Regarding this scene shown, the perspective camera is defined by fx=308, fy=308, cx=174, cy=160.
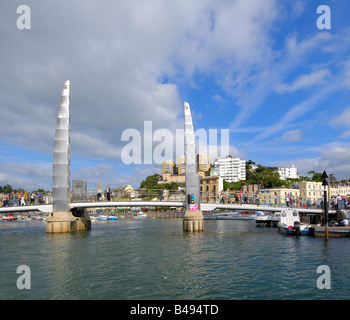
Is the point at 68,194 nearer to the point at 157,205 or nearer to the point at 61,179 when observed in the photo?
the point at 61,179

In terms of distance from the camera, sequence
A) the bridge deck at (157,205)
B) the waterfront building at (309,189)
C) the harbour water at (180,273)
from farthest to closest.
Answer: the waterfront building at (309,189)
the bridge deck at (157,205)
the harbour water at (180,273)

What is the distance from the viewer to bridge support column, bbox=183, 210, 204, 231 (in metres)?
39.5

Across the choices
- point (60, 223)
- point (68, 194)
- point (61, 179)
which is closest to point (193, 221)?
point (68, 194)

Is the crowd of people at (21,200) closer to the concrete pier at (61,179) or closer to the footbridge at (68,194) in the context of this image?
the footbridge at (68,194)

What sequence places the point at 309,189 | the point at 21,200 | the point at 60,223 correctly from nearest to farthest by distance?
the point at 60,223 < the point at 21,200 < the point at 309,189

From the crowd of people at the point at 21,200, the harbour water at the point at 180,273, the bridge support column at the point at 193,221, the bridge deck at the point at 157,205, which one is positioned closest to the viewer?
the harbour water at the point at 180,273

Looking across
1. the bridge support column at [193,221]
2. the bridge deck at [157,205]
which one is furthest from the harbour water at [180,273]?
the bridge deck at [157,205]

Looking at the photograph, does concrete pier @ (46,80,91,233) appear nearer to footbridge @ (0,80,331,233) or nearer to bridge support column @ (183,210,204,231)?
footbridge @ (0,80,331,233)

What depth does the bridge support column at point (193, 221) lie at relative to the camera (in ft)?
130

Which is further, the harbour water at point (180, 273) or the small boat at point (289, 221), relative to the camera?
the small boat at point (289, 221)

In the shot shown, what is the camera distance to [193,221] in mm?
39750

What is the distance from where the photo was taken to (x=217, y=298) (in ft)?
40.5

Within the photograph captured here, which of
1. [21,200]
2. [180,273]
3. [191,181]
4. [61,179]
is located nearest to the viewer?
[180,273]
